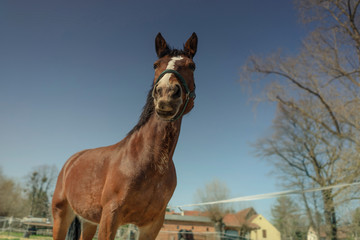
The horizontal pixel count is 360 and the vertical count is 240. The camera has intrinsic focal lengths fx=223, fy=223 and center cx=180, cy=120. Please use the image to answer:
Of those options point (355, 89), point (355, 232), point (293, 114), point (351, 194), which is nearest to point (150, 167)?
point (355, 232)

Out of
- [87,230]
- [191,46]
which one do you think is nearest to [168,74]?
[191,46]

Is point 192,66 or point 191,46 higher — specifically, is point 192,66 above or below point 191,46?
below

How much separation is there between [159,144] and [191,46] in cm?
103

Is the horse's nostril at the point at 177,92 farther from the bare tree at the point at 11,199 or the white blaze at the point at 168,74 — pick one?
the bare tree at the point at 11,199

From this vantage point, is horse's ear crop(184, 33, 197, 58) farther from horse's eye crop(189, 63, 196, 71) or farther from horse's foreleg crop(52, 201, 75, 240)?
horse's foreleg crop(52, 201, 75, 240)

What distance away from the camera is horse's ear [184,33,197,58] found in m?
2.18

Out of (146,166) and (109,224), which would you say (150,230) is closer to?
(109,224)

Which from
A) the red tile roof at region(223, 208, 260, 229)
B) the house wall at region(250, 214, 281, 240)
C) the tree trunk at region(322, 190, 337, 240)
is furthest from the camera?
the red tile roof at region(223, 208, 260, 229)

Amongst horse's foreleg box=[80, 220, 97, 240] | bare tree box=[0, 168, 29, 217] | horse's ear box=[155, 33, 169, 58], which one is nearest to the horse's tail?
horse's foreleg box=[80, 220, 97, 240]

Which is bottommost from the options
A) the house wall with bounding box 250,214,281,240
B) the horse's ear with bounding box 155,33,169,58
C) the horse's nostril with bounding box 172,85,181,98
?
the house wall with bounding box 250,214,281,240

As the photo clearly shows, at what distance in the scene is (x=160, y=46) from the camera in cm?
218

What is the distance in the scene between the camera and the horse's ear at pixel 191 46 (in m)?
2.18

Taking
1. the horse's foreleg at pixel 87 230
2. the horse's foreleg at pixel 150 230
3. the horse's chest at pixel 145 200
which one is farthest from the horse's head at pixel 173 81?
the horse's foreleg at pixel 87 230

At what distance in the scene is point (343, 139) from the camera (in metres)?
10.9
